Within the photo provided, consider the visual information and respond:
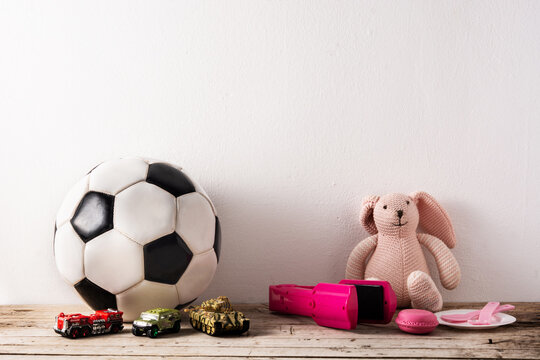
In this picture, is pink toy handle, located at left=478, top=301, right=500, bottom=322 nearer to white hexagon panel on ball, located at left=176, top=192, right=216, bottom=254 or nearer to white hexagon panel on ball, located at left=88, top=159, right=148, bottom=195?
white hexagon panel on ball, located at left=176, top=192, right=216, bottom=254

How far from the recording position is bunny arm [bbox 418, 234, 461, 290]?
1.22m

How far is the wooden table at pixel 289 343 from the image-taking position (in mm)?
831

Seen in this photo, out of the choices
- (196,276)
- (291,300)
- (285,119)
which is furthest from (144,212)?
(285,119)

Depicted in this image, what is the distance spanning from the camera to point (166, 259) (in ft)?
3.28

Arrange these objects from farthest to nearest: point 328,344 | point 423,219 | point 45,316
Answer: point 423,219 < point 45,316 < point 328,344

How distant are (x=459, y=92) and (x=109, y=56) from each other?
1.01 m

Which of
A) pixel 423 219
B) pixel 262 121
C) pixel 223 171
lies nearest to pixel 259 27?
pixel 262 121

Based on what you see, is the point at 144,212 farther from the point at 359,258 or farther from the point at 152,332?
the point at 359,258

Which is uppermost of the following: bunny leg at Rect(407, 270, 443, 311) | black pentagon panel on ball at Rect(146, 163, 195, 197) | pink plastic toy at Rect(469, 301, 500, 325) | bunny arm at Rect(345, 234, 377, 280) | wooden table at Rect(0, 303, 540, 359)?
black pentagon panel on ball at Rect(146, 163, 195, 197)

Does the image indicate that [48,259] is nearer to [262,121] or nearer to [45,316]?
[45,316]

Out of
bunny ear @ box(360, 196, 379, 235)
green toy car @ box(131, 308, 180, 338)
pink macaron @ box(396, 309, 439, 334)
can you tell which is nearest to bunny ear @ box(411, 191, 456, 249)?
bunny ear @ box(360, 196, 379, 235)

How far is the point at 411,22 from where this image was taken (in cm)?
133

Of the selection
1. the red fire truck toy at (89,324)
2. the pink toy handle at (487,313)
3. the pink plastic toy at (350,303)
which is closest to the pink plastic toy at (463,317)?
the pink toy handle at (487,313)

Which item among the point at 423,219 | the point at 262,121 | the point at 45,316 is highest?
the point at 262,121
